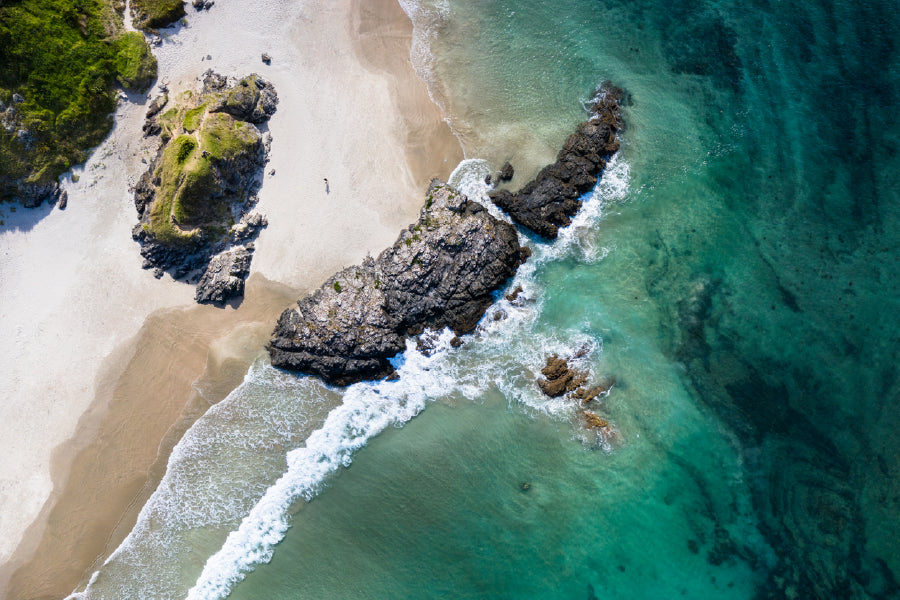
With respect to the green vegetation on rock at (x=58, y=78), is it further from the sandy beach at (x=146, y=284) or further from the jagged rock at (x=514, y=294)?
the jagged rock at (x=514, y=294)

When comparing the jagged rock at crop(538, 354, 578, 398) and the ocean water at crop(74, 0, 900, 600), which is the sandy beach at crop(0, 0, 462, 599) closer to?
the ocean water at crop(74, 0, 900, 600)

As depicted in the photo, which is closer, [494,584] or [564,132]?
[494,584]

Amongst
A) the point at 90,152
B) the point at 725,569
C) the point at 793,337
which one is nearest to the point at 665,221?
the point at 793,337

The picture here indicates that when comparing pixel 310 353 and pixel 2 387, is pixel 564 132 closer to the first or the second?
pixel 310 353

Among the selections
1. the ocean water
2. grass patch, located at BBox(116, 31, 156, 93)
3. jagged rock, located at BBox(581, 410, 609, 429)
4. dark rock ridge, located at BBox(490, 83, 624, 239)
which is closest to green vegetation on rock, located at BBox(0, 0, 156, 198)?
grass patch, located at BBox(116, 31, 156, 93)

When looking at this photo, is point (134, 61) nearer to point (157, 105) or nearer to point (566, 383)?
point (157, 105)

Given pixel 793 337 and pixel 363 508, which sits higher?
pixel 793 337

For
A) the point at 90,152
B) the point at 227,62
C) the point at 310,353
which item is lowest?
the point at 310,353
